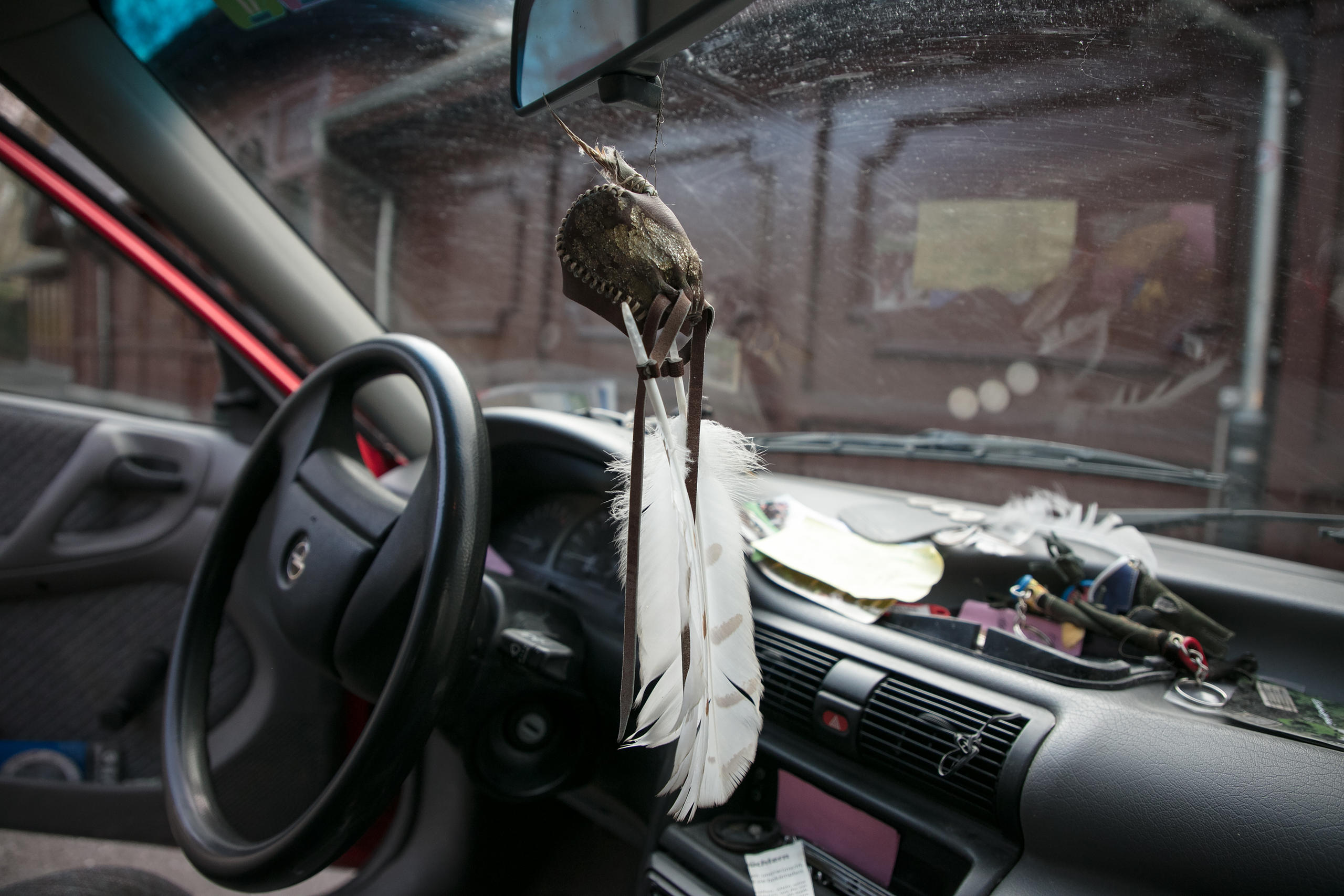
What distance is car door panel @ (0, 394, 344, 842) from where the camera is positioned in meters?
2.27

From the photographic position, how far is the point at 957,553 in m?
1.66

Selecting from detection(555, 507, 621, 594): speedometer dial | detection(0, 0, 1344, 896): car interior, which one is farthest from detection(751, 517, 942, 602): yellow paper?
detection(555, 507, 621, 594): speedometer dial

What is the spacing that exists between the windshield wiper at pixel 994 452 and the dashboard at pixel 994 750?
14 cm

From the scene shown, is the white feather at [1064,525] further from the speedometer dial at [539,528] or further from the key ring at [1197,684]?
the speedometer dial at [539,528]

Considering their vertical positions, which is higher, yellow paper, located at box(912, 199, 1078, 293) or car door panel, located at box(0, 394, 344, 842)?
yellow paper, located at box(912, 199, 1078, 293)

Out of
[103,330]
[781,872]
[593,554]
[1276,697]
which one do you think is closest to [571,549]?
[593,554]

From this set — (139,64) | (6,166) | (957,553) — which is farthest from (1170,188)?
(6,166)

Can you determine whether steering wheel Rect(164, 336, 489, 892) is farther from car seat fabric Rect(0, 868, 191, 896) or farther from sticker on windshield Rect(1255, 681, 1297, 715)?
sticker on windshield Rect(1255, 681, 1297, 715)

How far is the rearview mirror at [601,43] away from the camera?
2.85ft

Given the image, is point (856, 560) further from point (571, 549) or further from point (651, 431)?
point (651, 431)

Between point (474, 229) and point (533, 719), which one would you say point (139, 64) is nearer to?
point (474, 229)

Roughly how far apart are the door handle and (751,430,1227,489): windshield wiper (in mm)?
1656

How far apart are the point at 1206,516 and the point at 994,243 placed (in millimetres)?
676

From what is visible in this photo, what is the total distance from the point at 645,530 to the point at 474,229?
174 cm
